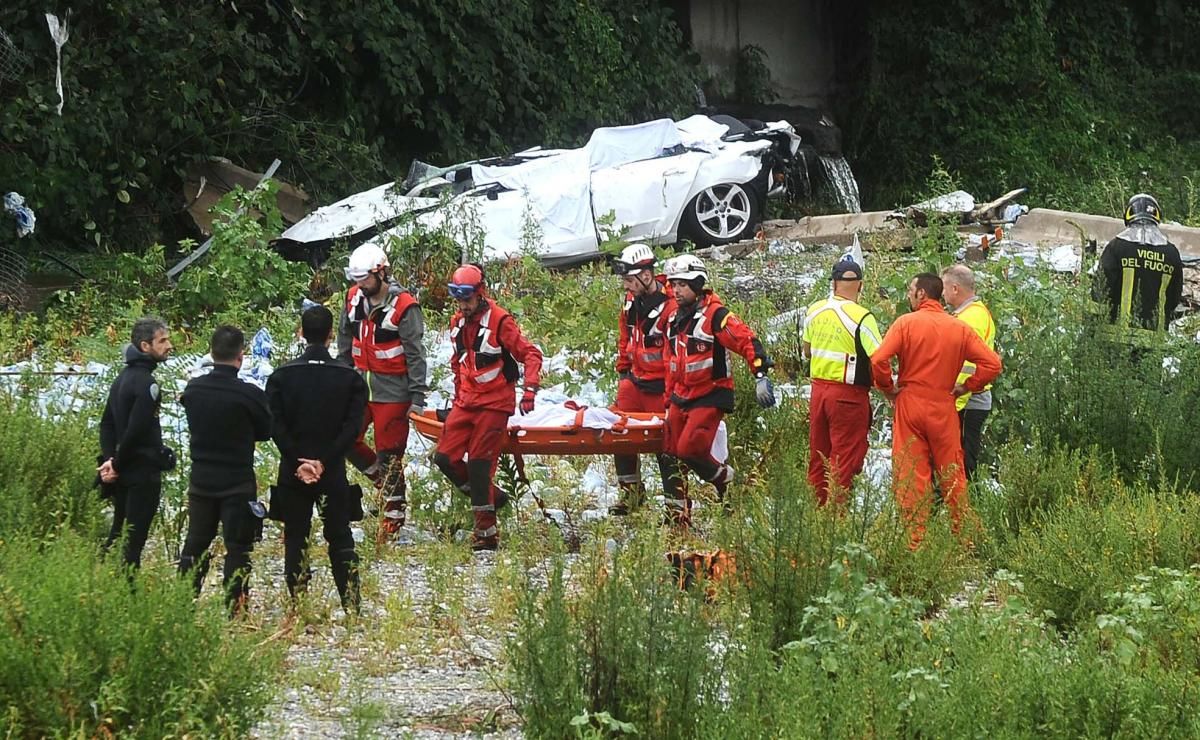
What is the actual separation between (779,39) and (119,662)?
21725mm

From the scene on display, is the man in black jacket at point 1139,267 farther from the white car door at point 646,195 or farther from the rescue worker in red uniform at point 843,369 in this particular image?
the white car door at point 646,195

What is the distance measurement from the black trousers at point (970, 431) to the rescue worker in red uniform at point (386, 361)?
2952mm

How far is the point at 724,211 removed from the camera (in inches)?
693

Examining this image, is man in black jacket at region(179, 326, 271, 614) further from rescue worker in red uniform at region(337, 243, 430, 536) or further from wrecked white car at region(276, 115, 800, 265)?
wrecked white car at region(276, 115, 800, 265)

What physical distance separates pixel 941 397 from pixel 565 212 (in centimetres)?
827

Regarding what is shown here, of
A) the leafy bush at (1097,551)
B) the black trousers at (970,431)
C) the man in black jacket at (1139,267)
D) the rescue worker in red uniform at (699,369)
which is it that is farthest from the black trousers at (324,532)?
the man in black jacket at (1139,267)

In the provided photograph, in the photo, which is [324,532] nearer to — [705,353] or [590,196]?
[705,353]

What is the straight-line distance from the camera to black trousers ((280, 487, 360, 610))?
7445 millimetres

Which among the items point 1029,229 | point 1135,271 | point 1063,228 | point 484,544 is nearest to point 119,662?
point 484,544

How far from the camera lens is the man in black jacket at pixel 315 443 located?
736cm

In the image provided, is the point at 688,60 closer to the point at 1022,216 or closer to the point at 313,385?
the point at 1022,216

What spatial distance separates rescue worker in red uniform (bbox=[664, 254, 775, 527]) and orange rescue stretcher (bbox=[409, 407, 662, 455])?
0.15 metres

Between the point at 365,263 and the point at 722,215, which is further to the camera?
the point at 722,215

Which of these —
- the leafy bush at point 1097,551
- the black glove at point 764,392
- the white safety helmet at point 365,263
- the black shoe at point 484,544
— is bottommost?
the black shoe at point 484,544
